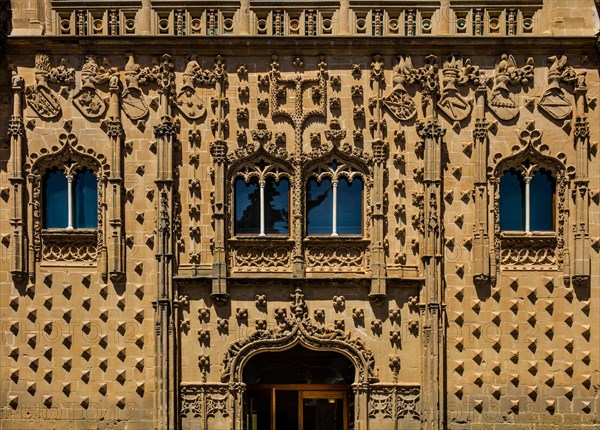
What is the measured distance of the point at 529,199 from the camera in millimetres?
21078

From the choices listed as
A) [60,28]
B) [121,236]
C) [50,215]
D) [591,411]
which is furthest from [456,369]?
[60,28]

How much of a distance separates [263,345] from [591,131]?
9.78 metres

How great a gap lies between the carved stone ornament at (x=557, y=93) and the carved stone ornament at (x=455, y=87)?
1.78 meters

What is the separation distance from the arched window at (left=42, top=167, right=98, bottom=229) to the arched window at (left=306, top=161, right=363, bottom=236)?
545cm

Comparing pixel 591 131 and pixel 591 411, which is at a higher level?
pixel 591 131

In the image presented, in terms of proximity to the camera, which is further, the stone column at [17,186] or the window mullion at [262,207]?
the window mullion at [262,207]

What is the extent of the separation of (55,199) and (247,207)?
486cm

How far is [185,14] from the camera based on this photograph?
69.7 feet

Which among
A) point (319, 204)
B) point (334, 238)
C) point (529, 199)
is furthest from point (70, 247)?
point (529, 199)

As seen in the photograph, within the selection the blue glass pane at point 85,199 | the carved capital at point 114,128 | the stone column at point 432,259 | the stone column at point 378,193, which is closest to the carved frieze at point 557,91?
the stone column at point 432,259

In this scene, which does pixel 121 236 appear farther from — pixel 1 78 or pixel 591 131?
pixel 591 131

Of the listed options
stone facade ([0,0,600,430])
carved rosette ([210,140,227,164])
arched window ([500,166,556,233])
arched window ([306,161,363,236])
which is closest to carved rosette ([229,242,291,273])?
stone facade ([0,0,600,430])

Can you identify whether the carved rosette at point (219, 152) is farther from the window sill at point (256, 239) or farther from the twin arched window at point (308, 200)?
the window sill at point (256, 239)

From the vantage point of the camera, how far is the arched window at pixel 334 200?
2111cm
